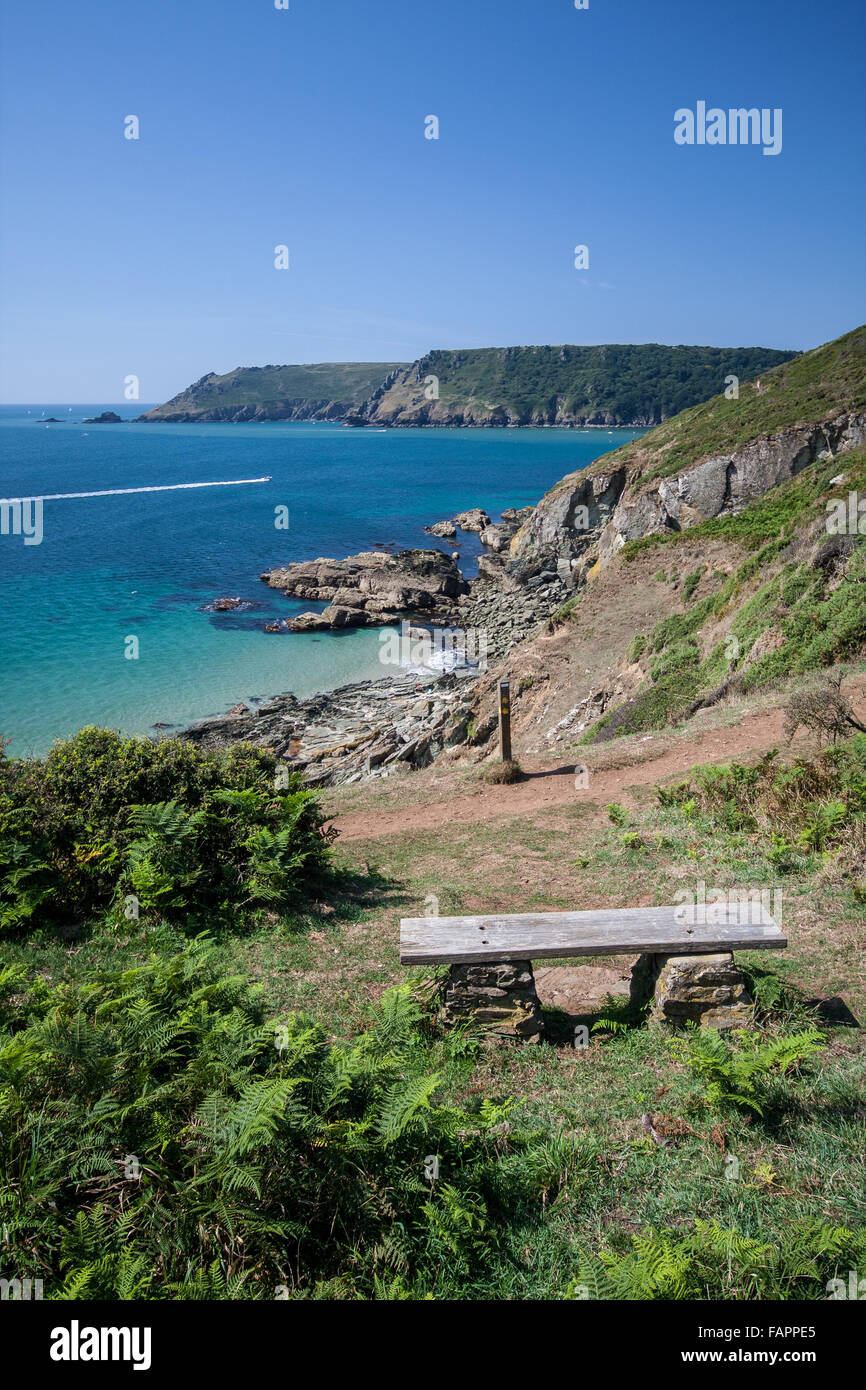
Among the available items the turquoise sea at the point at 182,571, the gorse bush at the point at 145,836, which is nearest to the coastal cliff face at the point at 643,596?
the turquoise sea at the point at 182,571

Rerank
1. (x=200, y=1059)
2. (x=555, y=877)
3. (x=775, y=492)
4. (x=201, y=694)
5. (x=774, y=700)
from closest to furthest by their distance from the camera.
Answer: (x=200, y=1059)
(x=555, y=877)
(x=774, y=700)
(x=775, y=492)
(x=201, y=694)

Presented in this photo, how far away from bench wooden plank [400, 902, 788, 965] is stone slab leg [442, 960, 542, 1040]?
6.4 inches

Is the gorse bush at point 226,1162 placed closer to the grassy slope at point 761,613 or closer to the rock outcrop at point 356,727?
the grassy slope at point 761,613

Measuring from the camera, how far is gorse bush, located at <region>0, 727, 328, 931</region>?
312 inches

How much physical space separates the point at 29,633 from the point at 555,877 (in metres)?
37.6

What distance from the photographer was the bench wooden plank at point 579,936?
5.93 metres

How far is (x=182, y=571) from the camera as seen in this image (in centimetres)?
5534

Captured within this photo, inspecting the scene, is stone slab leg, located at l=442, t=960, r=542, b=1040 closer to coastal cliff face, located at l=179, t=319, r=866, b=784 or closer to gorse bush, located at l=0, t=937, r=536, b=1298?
gorse bush, located at l=0, t=937, r=536, b=1298

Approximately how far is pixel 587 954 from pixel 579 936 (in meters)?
0.17

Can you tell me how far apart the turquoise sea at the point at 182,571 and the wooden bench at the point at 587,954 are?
967 inches

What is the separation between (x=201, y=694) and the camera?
32.5 meters
